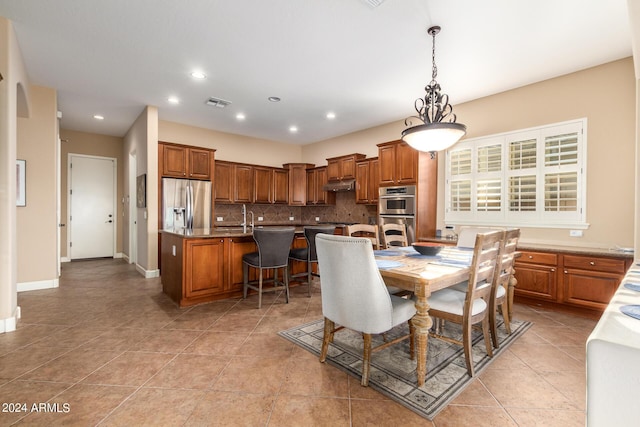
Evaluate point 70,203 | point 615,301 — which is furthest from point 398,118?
point 70,203

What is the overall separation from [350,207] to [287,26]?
4242 millimetres

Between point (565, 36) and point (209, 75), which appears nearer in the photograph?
point (565, 36)

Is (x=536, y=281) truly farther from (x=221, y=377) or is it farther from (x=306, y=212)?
(x=306, y=212)

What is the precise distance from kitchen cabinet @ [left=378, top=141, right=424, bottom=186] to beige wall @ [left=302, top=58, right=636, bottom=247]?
141cm

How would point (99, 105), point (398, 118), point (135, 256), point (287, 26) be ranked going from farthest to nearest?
1. point (135, 256)
2. point (398, 118)
3. point (99, 105)
4. point (287, 26)

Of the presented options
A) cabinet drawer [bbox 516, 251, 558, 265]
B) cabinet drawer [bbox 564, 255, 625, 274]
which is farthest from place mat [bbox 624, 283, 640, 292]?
cabinet drawer [bbox 564, 255, 625, 274]

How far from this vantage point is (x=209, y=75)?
368cm

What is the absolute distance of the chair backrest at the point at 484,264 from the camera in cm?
191

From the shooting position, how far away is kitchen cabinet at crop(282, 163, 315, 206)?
277 inches

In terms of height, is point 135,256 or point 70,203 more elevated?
point 70,203

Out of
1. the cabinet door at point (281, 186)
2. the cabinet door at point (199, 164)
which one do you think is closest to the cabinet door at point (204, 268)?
the cabinet door at point (199, 164)

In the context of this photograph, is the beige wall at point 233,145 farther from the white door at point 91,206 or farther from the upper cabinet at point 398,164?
the upper cabinet at point 398,164

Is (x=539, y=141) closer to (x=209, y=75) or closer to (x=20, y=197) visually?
(x=209, y=75)

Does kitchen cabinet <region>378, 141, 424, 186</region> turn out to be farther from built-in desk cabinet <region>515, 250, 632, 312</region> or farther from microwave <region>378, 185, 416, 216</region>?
built-in desk cabinet <region>515, 250, 632, 312</region>
